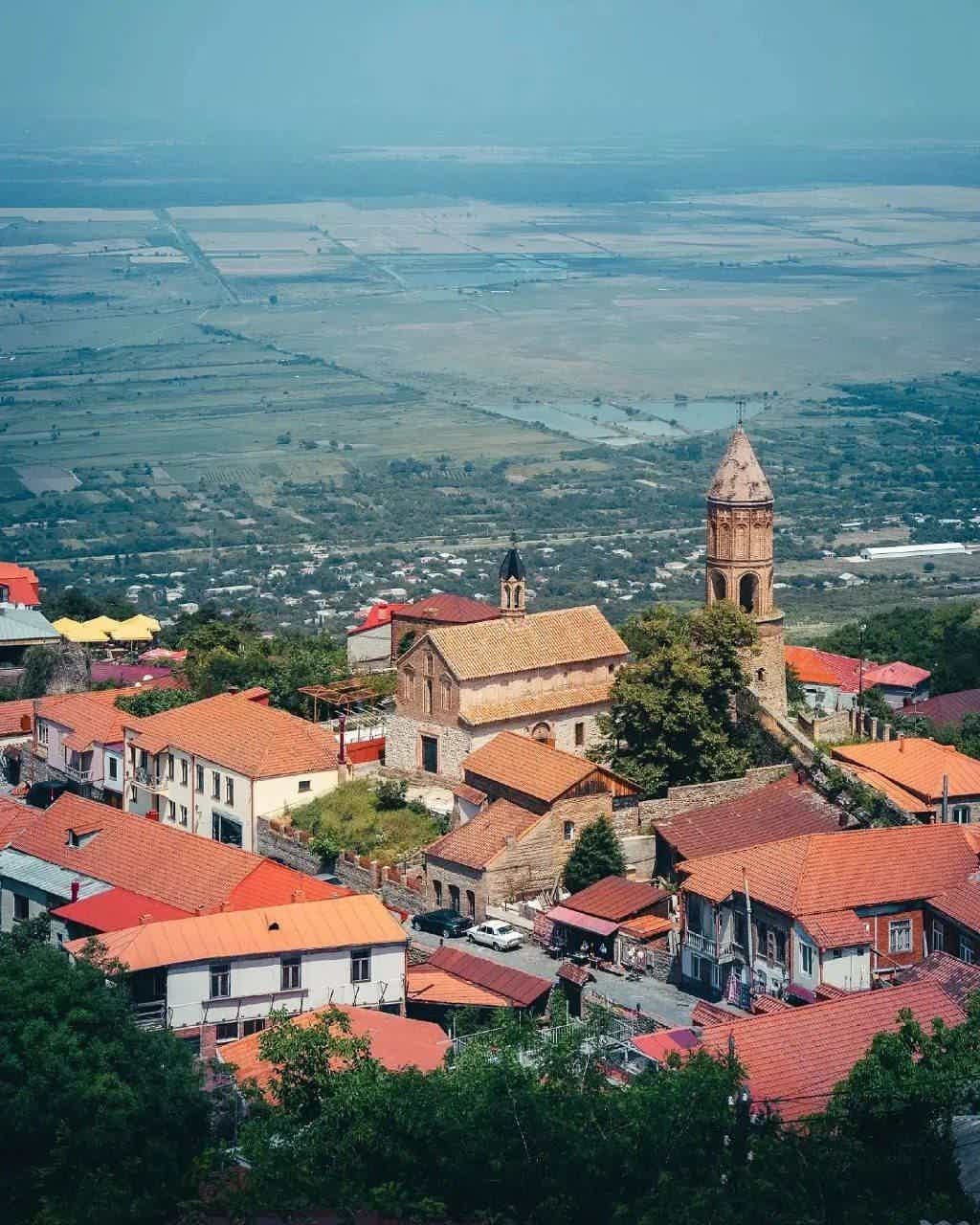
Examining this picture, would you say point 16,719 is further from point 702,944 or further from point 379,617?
point 702,944

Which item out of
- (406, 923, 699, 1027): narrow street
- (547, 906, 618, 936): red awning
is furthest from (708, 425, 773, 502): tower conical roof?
(406, 923, 699, 1027): narrow street

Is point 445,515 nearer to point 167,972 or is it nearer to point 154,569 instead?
point 154,569

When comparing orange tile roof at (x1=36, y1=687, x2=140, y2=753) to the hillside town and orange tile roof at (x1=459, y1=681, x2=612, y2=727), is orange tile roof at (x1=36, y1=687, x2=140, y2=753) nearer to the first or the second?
the hillside town

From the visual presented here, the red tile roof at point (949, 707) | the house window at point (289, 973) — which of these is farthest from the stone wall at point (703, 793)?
the red tile roof at point (949, 707)

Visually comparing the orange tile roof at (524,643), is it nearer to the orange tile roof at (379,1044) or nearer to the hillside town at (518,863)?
the hillside town at (518,863)

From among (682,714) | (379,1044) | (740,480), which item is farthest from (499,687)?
(379,1044)

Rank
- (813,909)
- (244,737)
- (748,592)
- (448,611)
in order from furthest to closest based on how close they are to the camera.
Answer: (448,611)
(748,592)
(244,737)
(813,909)
